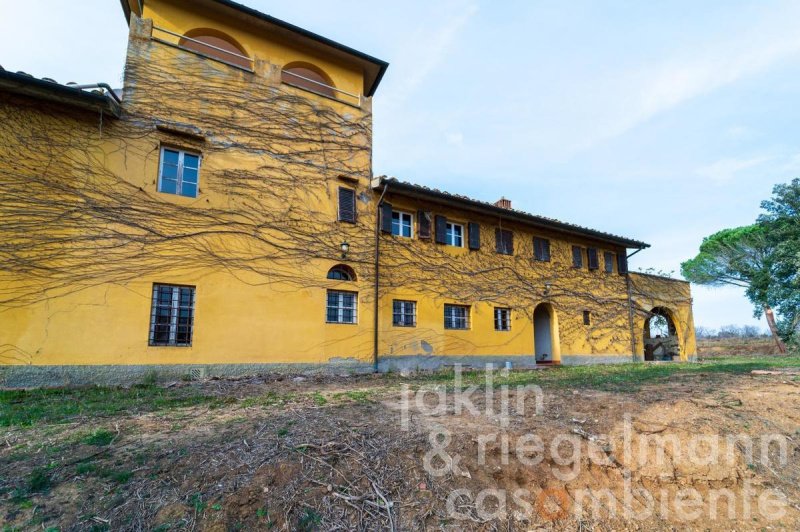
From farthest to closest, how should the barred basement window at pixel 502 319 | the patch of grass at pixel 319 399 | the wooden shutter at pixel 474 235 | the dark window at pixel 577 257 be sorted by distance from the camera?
1. the dark window at pixel 577 257
2. the barred basement window at pixel 502 319
3. the wooden shutter at pixel 474 235
4. the patch of grass at pixel 319 399

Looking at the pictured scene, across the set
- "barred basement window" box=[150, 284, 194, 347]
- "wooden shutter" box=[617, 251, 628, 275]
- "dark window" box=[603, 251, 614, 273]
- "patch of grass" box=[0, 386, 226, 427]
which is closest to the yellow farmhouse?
"barred basement window" box=[150, 284, 194, 347]

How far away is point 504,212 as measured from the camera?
14.2 m

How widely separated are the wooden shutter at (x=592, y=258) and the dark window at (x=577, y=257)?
16.3 inches

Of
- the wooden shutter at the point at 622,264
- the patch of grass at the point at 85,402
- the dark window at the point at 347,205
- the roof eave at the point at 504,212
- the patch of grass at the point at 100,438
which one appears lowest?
the patch of grass at the point at 100,438

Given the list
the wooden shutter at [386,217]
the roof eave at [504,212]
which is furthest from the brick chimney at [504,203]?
the wooden shutter at [386,217]

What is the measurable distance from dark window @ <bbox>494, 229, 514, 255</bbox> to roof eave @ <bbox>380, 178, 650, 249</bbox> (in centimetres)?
56

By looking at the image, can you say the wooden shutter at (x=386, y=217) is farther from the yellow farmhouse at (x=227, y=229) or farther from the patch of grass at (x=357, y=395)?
the patch of grass at (x=357, y=395)

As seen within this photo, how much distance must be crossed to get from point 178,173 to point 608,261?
1699 centimetres

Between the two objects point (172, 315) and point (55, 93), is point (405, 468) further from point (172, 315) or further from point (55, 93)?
point (55, 93)

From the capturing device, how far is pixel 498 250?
47.5 feet

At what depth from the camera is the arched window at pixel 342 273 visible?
1090 cm

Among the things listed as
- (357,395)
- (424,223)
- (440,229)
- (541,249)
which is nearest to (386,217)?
(424,223)

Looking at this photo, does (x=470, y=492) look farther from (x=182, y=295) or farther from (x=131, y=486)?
(x=182, y=295)

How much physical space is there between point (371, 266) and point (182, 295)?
4.78 m
